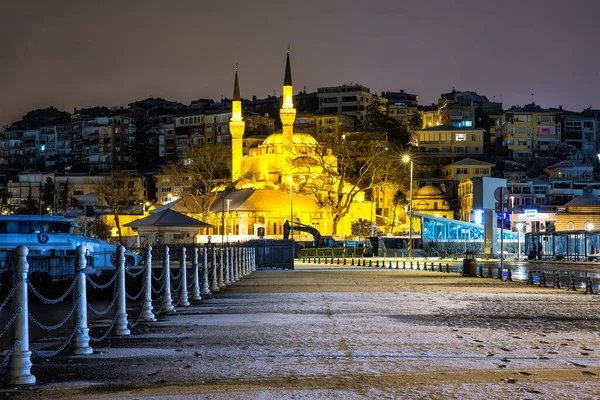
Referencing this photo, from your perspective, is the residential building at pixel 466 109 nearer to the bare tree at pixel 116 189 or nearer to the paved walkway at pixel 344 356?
the bare tree at pixel 116 189

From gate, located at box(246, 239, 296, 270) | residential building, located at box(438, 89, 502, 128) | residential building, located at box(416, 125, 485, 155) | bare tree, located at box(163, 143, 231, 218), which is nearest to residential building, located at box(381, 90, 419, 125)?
residential building, located at box(438, 89, 502, 128)

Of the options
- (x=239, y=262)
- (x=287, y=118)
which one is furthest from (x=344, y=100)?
(x=239, y=262)

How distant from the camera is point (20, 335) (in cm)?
892

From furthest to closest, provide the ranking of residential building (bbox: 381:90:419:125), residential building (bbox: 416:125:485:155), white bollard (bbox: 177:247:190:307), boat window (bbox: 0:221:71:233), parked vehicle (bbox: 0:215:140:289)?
residential building (bbox: 381:90:419:125) < residential building (bbox: 416:125:485:155) < boat window (bbox: 0:221:71:233) < parked vehicle (bbox: 0:215:140:289) < white bollard (bbox: 177:247:190:307)

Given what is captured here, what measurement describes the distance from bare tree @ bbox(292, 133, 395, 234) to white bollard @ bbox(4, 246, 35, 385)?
3214 inches

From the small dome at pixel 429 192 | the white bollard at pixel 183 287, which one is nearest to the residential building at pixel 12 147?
the small dome at pixel 429 192

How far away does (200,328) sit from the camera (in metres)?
13.9

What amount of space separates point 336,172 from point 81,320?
9220 centimetres

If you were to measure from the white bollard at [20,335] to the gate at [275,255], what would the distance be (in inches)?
1517

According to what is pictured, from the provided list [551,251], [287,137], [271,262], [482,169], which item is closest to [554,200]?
[482,169]

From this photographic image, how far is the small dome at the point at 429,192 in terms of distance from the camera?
123688mm

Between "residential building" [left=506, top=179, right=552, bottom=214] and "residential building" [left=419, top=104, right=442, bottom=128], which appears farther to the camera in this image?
"residential building" [left=419, top=104, right=442, bottom=128]

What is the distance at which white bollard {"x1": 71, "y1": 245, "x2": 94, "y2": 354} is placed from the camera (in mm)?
10867

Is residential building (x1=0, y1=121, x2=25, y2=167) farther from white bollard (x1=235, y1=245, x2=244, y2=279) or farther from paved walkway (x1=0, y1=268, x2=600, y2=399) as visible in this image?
paved walkway (x1=0, y1=268, x2=600, y2=399)
